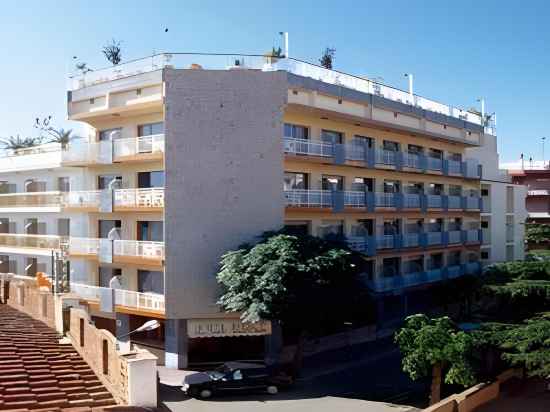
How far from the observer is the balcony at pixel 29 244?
3784 cm

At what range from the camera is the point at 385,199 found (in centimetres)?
3659

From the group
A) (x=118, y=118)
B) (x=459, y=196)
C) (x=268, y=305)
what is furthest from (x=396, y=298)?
(x=118, y=118)

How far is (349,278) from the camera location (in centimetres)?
2638

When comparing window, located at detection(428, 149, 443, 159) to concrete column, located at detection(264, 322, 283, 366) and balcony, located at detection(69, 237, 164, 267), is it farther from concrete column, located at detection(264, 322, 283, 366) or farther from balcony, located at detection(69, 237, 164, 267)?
balcony, located at detection(69, 237, 164, 267)

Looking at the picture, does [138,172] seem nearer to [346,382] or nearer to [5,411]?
[346,382]

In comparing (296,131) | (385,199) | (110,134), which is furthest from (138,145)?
(385,199)

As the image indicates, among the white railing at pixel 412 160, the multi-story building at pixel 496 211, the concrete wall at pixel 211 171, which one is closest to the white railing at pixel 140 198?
the concrete wall at pixel 211 171

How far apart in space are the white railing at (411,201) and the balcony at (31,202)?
21.9m

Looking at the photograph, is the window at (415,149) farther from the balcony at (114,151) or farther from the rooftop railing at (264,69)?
the balcony at (114,151)

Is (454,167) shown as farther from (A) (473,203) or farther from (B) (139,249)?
(B) (139,249)

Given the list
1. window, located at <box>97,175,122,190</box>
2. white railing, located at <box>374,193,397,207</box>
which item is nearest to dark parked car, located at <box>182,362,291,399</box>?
window, located at <box>97,175,122,190</box>

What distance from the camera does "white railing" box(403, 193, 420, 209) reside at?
126 ft

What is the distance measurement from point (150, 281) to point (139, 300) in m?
2.00

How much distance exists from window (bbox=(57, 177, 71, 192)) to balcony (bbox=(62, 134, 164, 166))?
195 inches
